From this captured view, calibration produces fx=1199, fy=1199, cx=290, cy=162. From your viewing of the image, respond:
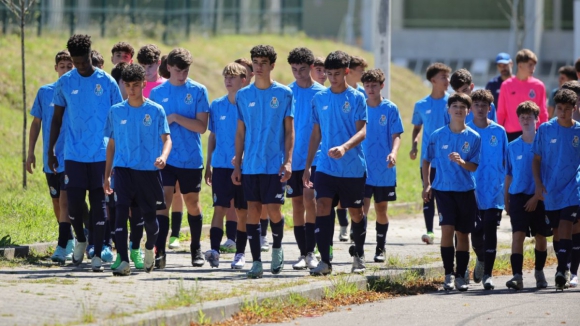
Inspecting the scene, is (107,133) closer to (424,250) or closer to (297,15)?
(424,250)

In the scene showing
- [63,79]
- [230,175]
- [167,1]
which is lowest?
[230,175]

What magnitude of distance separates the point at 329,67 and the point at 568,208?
2.65 m

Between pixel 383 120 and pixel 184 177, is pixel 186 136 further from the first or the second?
pixel 383 120

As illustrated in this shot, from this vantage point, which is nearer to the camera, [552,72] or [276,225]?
[276,225]

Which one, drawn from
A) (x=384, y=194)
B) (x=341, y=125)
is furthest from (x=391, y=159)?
(x=341, y=125)

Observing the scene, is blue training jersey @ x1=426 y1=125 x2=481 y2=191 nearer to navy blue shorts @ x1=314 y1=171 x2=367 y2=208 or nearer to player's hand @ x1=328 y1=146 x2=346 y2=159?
navy blue shorts @ x1=314 y1=171 x2=367 y2=208

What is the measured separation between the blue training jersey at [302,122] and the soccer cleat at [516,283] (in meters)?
2.41

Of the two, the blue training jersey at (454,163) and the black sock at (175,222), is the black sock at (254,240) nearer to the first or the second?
the blue training jersey at (454,163)

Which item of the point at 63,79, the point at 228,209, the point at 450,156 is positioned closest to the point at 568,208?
the point at 450,156

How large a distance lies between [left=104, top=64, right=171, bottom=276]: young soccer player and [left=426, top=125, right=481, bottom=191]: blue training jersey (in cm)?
255

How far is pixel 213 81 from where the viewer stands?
2756 cm

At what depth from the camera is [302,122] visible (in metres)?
Result: 12.4

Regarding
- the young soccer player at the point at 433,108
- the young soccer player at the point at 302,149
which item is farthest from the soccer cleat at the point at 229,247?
the young soccer player at the point at 433,108

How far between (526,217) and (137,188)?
12.3 feet
